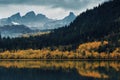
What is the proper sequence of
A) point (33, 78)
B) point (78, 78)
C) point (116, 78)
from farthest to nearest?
point (33, 78) < point (78, 78) < point (116, 78)

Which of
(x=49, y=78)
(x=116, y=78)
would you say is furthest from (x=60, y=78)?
(x=116, y=78)

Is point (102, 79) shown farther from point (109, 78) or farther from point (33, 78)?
point (33, 78)

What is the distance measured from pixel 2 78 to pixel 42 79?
2043 cm

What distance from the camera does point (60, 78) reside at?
542 feet

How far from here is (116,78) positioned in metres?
150

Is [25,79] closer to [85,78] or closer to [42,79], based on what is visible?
[42,79]

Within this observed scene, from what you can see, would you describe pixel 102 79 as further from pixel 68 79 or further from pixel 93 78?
pixel 68 79

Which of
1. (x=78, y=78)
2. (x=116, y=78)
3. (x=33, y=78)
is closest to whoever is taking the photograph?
(x=116, y=78)

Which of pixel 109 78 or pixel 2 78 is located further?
pixel 2 78

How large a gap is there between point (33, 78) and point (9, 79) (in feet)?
36.2

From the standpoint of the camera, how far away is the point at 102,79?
149875mm

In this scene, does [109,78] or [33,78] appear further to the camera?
[33,78]

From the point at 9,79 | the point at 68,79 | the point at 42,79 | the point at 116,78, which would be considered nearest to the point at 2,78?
the point at 9,79

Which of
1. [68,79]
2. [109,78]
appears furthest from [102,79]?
[68,79]
